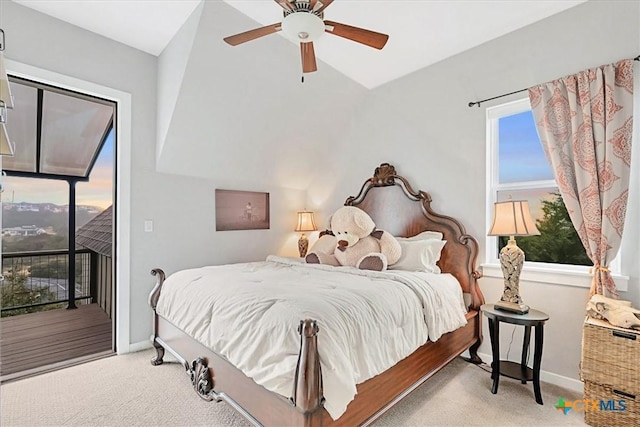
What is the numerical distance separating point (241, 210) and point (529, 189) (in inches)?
122

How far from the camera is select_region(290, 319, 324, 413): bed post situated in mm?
1348

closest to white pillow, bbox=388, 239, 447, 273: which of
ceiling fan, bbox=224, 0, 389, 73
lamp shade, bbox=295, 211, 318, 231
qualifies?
lamp shade, bbox=295, 211, 318, 231

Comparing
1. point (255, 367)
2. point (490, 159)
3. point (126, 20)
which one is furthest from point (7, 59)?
point (490, 159)

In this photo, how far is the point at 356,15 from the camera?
2.49 metres

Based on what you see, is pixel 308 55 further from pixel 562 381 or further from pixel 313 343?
pixel 562 381

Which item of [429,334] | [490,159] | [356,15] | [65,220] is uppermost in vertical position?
[356,15]

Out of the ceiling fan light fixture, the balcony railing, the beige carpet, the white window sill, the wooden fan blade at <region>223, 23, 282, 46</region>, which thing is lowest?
the beige carpet

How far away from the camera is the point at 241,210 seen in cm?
401

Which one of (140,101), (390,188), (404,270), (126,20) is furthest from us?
(390,188)

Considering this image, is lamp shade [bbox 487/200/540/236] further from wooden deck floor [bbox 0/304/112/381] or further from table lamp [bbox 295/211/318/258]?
wooden deck floor [bbox 0/304/112/381]

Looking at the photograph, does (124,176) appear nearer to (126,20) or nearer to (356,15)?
(126,20)

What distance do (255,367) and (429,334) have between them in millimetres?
1230

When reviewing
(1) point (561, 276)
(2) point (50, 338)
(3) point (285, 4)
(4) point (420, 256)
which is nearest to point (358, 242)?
(4) point (420, 256)

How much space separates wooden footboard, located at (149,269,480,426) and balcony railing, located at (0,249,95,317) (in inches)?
117
